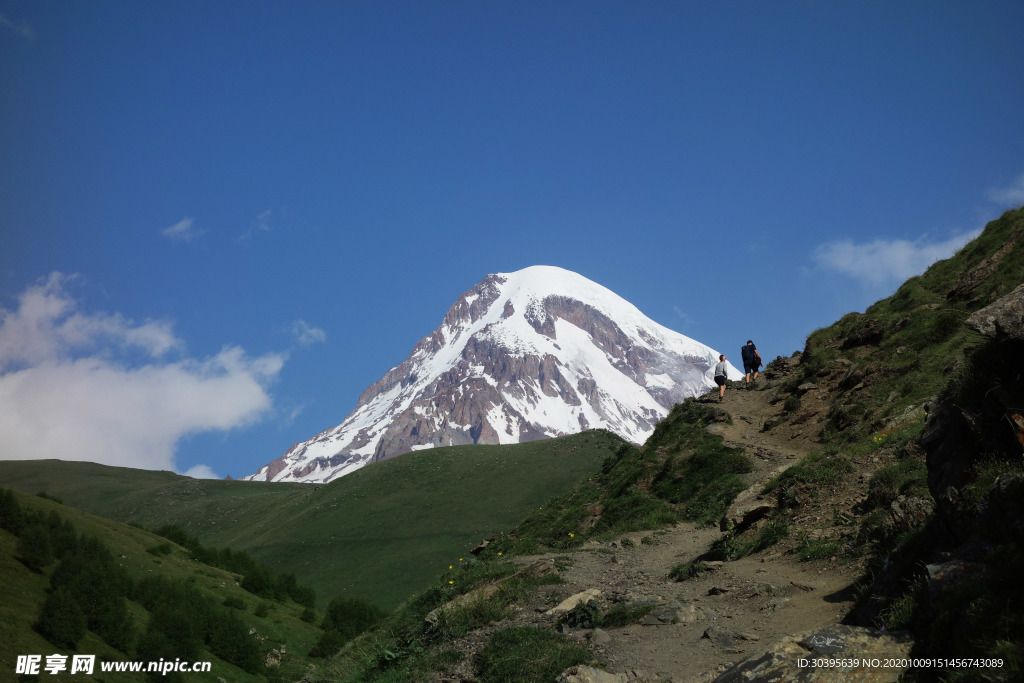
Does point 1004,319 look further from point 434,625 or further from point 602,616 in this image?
point 434,625

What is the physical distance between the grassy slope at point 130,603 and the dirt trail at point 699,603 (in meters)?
9.24

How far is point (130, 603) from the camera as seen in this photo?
31.7 m

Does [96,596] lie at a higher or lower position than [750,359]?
lower

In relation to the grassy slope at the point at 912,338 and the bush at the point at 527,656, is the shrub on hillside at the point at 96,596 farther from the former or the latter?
the grassy slope at the point at 912,338

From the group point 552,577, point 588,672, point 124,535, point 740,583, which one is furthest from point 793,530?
point 124,535

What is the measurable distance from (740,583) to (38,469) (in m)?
157

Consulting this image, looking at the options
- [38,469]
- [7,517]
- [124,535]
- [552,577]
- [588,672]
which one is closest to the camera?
[588,672]

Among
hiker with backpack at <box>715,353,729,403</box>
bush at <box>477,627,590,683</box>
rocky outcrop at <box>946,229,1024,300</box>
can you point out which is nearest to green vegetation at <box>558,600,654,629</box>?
bush at <box>477,627,590,683</box>

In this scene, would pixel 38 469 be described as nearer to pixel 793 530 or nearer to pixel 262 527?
pixel 262 527

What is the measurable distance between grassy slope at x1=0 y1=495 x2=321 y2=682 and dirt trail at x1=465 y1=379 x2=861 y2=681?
924 centimetres

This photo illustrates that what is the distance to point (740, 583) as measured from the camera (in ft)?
41.5

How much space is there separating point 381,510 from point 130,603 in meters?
52.7

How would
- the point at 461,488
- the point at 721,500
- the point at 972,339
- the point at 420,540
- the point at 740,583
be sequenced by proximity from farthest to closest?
the point at 461,488, the point at 420,540, the point at 721,500, the point at 972,339, the point at 740,583

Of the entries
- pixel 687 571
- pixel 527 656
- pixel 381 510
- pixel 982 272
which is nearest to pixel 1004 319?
pixel 527 656
